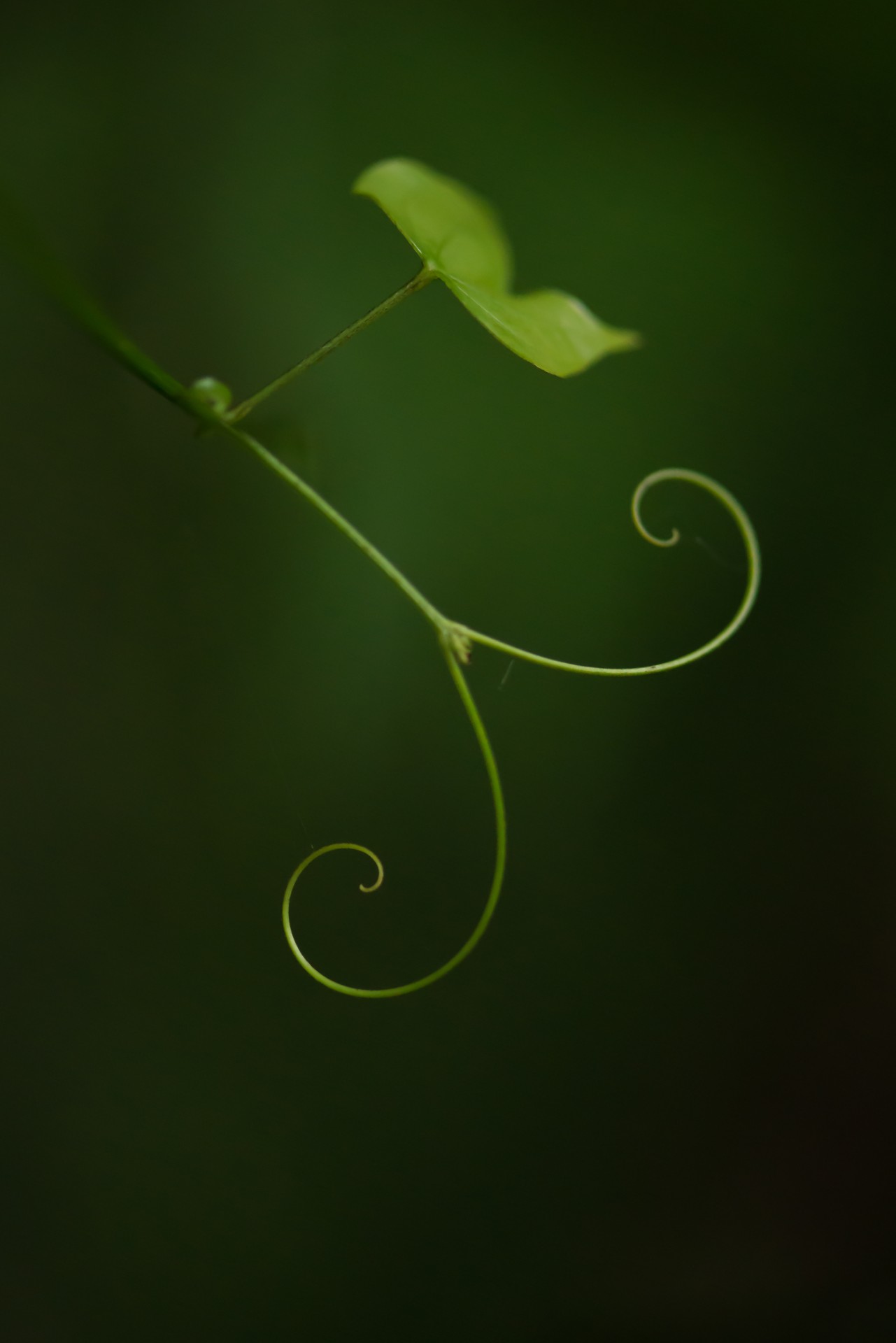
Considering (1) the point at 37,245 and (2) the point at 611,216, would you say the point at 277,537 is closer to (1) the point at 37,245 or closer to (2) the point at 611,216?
(2) the point at 611,216

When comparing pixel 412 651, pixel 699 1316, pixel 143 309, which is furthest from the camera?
pixel 699 1316

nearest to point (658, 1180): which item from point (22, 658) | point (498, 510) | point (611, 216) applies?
point (498, 510)

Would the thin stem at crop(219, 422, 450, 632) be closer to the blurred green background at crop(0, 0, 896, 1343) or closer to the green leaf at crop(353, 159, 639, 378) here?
the green leaf at crop(353, 159, 639, 378)

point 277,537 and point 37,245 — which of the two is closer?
point 37,245

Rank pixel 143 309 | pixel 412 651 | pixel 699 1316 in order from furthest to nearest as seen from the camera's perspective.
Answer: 1. pixel 699 1316
2. pixel 412 651
3. pixel 143 309

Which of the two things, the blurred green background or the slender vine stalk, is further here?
Answer: the blurred green background

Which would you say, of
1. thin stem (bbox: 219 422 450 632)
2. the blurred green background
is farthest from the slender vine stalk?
the blurred green background
